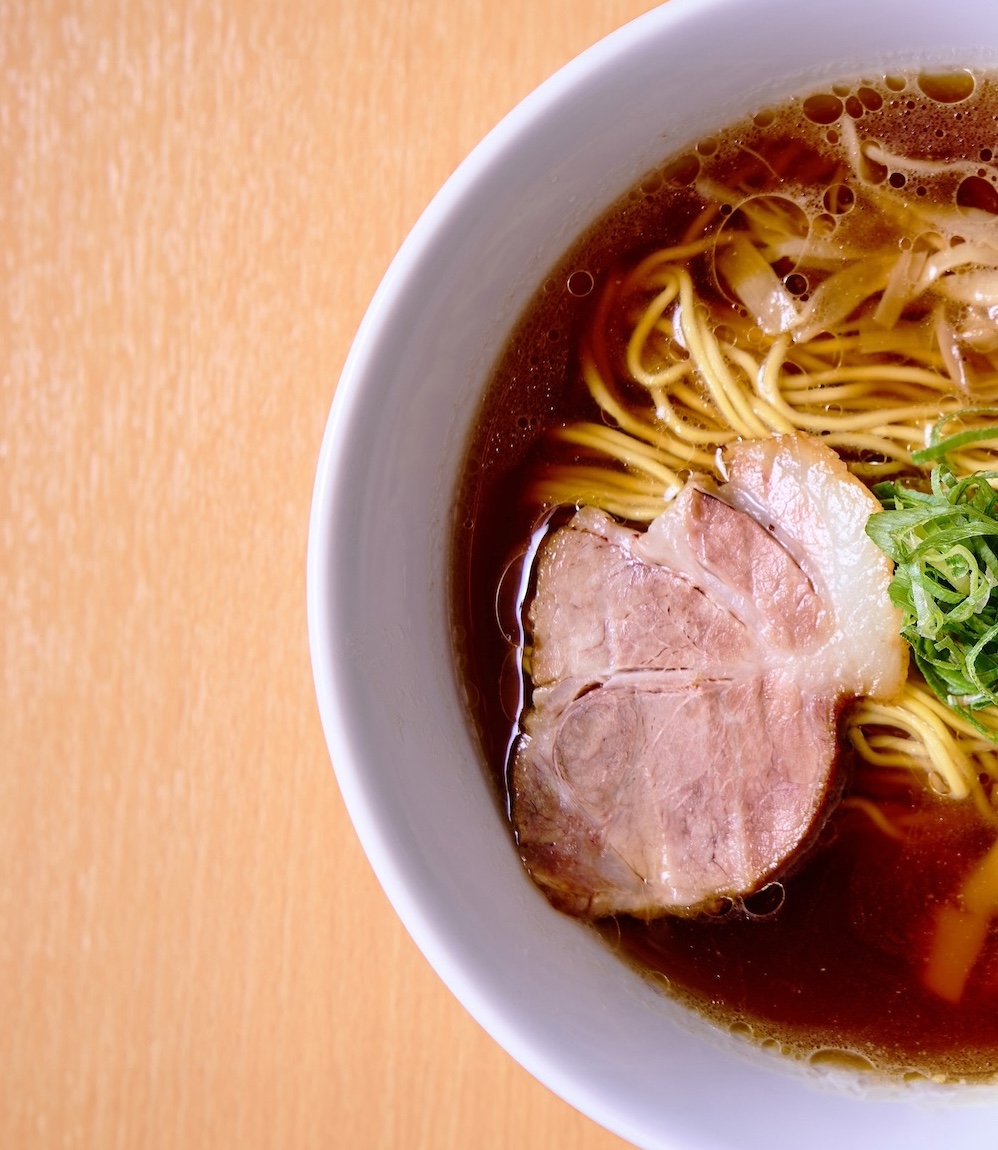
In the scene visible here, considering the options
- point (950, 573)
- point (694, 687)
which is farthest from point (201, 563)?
point (950, 573)

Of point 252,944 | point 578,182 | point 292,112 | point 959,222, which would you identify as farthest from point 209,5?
point 252,944

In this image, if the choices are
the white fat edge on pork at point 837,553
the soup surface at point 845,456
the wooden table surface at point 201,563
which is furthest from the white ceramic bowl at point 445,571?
the white fat edge on pork at point 837,553

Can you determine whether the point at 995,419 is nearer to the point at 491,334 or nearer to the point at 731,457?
the point at 731,457

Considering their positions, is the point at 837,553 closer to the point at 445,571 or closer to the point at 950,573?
the point at 950,573

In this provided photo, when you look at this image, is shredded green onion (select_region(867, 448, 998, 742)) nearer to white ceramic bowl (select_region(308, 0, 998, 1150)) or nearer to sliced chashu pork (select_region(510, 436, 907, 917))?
sliced chashu pork (select_region(510, 436, 907, 917))

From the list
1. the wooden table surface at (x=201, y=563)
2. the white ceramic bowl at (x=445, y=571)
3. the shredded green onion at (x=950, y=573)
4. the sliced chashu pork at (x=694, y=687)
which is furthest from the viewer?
the wooden table surface at (x=201, y=563)

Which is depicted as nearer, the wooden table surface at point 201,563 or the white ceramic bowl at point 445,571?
the white ceramic bowl at point 445,571

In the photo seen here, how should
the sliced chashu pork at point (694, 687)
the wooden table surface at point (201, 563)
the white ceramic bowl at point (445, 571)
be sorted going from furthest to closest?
the wooden table surface at point (201, 563) < the sliced chashu pork at point (694, 687) < the white ceramic bowl at point (445, 571)

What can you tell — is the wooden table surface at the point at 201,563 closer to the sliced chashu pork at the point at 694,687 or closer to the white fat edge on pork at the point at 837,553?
the sliced chashu pork at the point at 694,687
